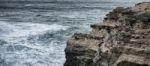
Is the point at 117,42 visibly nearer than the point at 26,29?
Yes

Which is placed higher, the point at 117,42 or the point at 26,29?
the point at 117,42

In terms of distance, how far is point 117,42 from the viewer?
60.1 feet

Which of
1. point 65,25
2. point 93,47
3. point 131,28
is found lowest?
point 65,25

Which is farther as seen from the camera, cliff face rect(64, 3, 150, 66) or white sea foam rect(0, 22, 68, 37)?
white sea foam rect(0, 22, 68, 37)

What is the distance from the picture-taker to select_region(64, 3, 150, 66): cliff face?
672 inches

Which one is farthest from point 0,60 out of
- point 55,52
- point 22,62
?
point 55,52

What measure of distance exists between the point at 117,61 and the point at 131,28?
2015mm

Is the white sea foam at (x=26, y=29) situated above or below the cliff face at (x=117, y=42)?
below

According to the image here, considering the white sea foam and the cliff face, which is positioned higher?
the cliff face

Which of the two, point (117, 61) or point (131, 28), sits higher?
point (131, 28)

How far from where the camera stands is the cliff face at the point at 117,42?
56.0 feet

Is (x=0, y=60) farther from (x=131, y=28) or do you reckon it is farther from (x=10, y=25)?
(x=10, y=25)

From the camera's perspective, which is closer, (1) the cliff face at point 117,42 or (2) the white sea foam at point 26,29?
(1) the cliff face at point 117,42

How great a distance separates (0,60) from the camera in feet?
99.5
